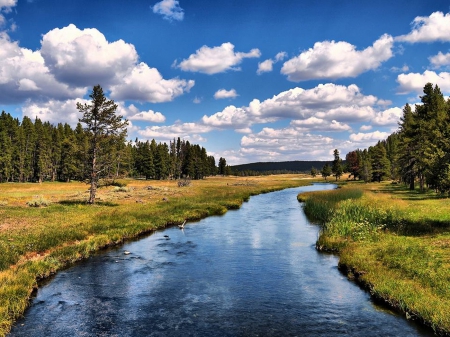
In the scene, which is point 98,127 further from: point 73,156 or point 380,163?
point 380,163

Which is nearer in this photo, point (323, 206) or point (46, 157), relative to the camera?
point (323, 206)

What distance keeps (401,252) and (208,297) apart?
40.1ft

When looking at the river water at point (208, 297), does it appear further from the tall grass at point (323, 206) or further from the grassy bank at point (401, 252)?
the tall grass at point (323, 206)

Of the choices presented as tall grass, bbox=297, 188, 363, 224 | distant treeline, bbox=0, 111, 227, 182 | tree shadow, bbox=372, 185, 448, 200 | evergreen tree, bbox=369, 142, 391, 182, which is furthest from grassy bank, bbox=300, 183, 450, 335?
evergreen tree, bbox=369, 142, 391, 182

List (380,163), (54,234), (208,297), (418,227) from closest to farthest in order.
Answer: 1. (208,297)
2. (54,234)
3. (418,227)
4. (380,163)

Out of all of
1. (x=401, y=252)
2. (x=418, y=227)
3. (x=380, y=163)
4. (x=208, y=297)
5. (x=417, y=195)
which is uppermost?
(x=380, y=163)

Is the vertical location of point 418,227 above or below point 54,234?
above

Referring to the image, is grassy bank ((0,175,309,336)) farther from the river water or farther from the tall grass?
the tall grass

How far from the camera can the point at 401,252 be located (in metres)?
20.6

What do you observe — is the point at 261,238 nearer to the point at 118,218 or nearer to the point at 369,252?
the point at 369,252

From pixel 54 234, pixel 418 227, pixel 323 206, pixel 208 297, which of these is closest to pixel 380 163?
pixel 323 206

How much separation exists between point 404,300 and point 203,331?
28.7ft

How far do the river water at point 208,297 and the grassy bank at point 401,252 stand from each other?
2.66 ft

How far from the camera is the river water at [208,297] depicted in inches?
523
